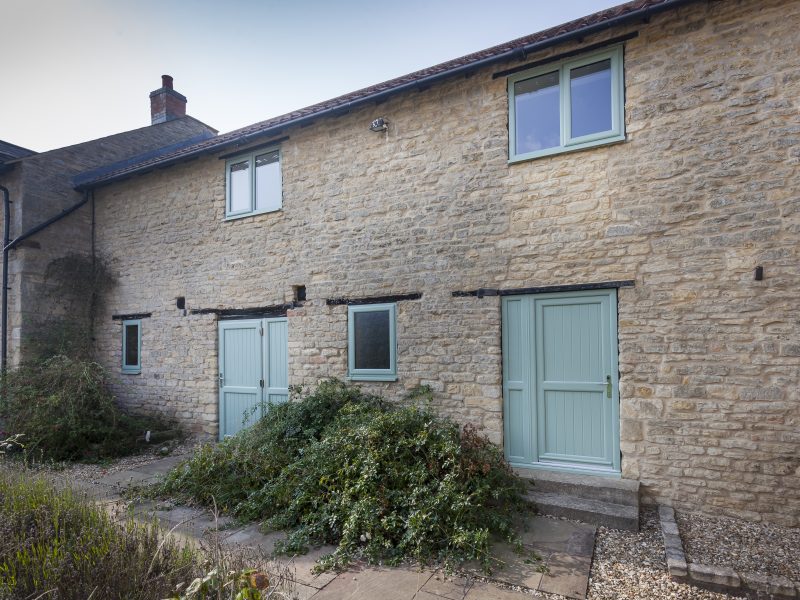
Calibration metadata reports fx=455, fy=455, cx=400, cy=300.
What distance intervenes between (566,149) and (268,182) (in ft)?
15.7

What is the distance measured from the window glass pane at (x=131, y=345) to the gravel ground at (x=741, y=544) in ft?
30.4

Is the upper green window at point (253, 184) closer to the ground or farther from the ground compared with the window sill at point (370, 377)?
farther from the ground

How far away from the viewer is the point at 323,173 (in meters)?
7.08

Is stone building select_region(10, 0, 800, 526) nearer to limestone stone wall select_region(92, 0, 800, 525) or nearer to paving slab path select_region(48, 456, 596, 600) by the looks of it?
limestone stone wall select_region(92, 0, 800, 525)

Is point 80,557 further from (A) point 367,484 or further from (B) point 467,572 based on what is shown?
(B) point 467,572

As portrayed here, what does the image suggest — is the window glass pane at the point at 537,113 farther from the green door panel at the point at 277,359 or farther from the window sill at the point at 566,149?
the green door panel at the point at 277,359

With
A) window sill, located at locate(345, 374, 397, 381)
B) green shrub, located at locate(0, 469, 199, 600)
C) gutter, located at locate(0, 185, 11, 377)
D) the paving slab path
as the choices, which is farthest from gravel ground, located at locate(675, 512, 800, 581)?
gutter, located at locate(0, 185, 11, 377)

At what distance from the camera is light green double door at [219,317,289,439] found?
7.40 m

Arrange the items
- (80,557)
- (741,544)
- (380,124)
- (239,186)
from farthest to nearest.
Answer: (239,186) → (380,124) → (741,544) → (80,557)

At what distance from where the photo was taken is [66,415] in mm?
7191

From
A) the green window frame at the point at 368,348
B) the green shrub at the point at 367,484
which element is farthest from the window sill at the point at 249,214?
the green shrub at the point at 367,484

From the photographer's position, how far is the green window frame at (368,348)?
20.9 feet

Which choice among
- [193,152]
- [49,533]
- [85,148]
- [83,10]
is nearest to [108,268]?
[85,148]

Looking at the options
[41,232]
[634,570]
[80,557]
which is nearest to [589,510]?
[634,570]
